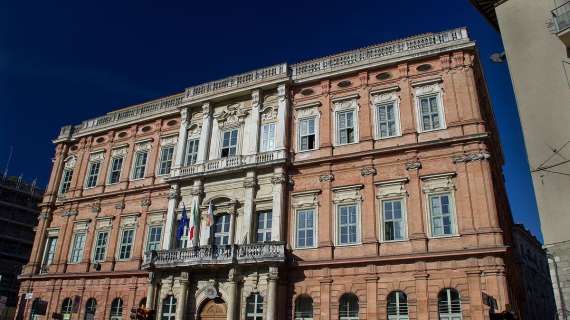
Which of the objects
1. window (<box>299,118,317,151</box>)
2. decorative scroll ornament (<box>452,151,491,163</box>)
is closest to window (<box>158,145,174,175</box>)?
window (<box>299,118,317,151</box>)

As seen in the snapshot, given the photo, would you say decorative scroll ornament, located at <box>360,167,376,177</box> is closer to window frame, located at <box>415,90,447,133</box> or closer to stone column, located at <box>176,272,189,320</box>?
window frame, located at <box>415,90,447,133</box>

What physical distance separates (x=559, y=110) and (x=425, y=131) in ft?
28.5

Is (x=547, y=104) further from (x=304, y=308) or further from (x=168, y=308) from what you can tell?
(x=168, y=308)

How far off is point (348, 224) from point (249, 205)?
5.56 meters

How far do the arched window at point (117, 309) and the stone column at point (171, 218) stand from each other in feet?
16.2

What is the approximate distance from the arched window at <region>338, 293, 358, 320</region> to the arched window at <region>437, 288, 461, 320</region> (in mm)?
3794

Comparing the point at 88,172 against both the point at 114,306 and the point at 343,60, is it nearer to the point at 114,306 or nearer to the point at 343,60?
the point at 114,306

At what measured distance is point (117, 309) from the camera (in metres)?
28.0

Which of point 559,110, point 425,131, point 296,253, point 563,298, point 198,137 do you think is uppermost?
point 198,137

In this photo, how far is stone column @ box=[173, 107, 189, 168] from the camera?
94.8 ft

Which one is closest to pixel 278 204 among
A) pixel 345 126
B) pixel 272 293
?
pixel 272 293

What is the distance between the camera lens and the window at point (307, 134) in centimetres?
2608

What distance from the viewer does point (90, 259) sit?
99.3 feet

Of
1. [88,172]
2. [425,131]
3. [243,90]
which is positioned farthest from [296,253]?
[88,172]
